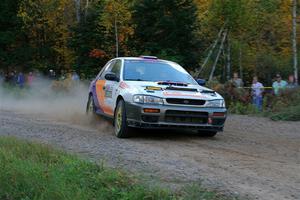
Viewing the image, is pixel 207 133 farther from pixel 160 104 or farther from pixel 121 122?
pixel 121 122

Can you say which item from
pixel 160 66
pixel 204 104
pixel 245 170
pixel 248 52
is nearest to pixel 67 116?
pixel 160 66

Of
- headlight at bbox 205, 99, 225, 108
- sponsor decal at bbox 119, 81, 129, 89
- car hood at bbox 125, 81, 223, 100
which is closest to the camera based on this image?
car hood at bbox 125, 81, 223, 100

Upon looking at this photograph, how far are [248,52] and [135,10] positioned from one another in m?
7.52

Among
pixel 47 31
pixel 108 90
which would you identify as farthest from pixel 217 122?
pixel 47 31

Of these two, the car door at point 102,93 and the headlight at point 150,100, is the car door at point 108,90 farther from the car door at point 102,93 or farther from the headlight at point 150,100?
the headlight at point 150,100

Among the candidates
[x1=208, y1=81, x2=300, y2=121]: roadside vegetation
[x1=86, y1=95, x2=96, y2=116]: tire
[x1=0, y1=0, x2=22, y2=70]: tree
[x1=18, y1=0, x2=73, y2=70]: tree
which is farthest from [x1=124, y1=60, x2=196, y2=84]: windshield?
[x1=0, y1=0, x2=22, y2=70]: tree

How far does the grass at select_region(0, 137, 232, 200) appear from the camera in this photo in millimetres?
6383

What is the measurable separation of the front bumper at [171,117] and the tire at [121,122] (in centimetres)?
12

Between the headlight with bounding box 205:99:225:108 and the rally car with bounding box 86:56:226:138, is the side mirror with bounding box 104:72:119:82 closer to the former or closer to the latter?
the rally car with bounding box 86:56:226:138

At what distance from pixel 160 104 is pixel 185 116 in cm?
53

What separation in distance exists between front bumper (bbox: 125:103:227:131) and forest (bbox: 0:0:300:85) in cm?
1968

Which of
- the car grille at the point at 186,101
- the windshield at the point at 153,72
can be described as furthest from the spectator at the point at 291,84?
the car grille at the point at 186,101

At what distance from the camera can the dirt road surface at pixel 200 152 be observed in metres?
7.05

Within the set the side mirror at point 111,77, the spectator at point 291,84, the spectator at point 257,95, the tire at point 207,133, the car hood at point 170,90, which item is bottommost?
the tire at point 207,133
